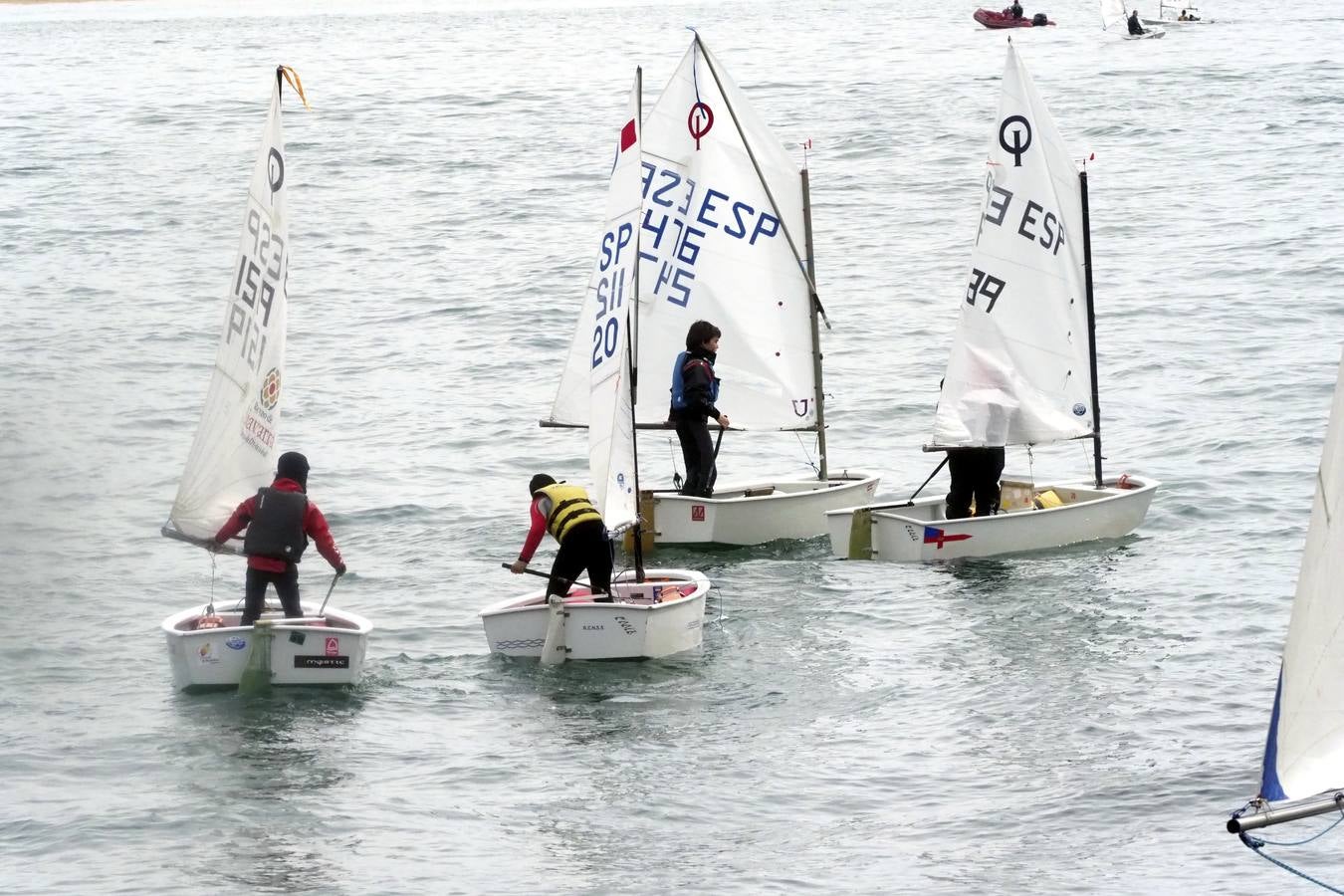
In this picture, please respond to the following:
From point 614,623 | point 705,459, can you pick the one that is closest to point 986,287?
point 705,459

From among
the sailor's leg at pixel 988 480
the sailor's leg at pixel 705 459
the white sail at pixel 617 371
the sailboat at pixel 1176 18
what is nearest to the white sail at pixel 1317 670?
the white sail at pixel 617 371

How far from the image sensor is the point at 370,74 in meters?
67.9

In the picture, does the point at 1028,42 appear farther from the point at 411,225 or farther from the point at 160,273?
the point at 160,273

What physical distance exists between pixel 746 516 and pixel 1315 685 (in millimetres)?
12290

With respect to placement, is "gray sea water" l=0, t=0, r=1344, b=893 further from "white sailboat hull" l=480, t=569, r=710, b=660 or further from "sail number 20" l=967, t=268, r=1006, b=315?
"sail number 20" l=967, t=268, r=1006, b=315

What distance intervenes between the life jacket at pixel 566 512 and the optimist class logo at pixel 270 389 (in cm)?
255

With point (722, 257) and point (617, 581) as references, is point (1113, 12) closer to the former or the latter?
point (722, 257)

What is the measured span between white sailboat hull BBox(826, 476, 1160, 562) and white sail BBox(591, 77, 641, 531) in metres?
3.74

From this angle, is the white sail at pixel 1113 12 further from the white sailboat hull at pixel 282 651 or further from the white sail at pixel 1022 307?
the white sailboat hull at pixel 282 651

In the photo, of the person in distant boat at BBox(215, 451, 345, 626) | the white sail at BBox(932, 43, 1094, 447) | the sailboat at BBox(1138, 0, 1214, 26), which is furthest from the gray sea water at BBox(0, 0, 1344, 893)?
the sailboat at BBox(1138, 0, 1214, 26)

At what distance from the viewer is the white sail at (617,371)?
16938mm

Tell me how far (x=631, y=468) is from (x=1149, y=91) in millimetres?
42904

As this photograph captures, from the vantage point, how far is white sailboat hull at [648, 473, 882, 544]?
20.6 meters

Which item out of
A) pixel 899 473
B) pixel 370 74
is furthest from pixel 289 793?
pixel 370 74
